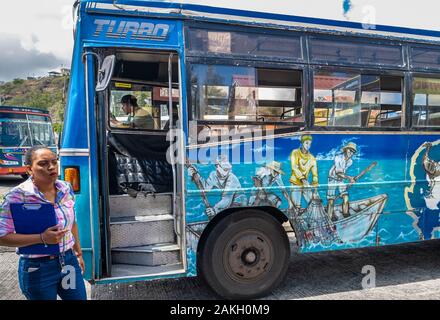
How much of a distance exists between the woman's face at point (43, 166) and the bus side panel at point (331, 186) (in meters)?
1.48

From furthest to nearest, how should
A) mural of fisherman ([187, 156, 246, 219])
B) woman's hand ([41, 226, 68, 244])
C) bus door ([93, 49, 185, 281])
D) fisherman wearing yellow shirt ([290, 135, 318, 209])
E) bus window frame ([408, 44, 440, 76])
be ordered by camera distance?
bus window frame ([408, 44, 440, 76])
fisherman wearing yellow shirt ([290, 135, 318, 209])
mural of fisherman ([187, 156, 246, 219])
bus door ([93, 49, 185, 281])
woman's hand ([41, 226, 68, 244])

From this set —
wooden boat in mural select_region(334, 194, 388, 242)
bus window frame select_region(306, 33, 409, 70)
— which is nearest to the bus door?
bus window frame select_region(306, 33, 409, 70)

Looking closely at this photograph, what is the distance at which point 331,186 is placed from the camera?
416 centimetres

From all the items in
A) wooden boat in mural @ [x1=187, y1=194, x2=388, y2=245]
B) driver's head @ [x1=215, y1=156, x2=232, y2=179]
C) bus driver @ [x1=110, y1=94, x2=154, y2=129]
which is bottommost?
wooden boat in mural @ [x1=187, y1=194, x2=388, y2=245]

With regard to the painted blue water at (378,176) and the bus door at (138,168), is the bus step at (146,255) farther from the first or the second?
the painted blue water at (378,176)

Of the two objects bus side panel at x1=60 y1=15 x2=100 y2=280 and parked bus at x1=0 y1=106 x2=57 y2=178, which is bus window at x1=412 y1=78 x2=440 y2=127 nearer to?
bus side panel at x1=60 y1=15 x2=100 y2=280

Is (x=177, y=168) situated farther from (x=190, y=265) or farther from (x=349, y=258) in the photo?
(x=349, y=258)

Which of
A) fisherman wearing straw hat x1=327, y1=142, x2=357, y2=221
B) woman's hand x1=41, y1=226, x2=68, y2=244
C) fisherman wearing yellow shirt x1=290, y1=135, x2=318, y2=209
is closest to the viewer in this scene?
woman's hand x1=41, y1=226, x2=68, y2=244

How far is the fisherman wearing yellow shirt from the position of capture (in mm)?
4023

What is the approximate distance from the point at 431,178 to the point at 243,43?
2939 mm

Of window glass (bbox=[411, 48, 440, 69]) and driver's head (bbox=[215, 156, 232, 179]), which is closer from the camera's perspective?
driver's head (bbox=[215, 156, 232, 179])

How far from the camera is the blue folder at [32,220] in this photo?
7.93 feet

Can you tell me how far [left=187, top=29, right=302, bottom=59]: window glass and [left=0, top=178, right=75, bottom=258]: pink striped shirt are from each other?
1.95 metres
